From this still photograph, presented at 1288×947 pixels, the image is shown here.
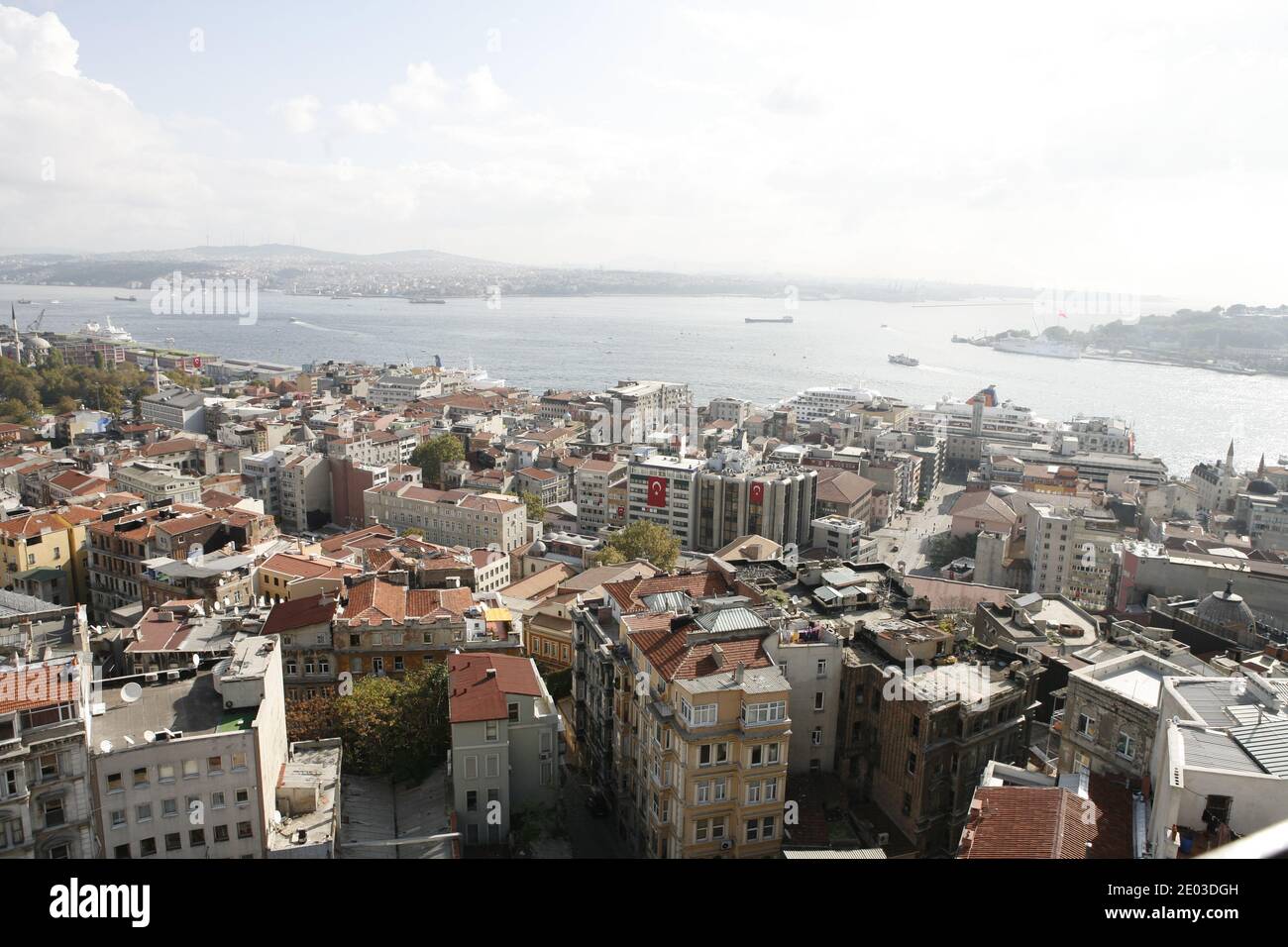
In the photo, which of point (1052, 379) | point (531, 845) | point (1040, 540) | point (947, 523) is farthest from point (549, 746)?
point (1052, 379)

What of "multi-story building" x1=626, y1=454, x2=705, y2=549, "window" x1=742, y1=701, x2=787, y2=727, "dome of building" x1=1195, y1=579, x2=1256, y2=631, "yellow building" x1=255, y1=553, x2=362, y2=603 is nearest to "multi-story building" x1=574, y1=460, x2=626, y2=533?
"multi-story building" x1=626, y1=454, x2=705, y2=549

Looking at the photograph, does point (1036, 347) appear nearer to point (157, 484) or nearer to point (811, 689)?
point (157, 484)

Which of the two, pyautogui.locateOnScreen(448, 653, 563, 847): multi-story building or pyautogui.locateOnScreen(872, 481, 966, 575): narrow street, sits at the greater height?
pyautogui.locateOnScreen(448, 653, 563, 847): multi-story building

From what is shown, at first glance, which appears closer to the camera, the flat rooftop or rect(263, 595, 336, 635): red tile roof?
the flat rooftop

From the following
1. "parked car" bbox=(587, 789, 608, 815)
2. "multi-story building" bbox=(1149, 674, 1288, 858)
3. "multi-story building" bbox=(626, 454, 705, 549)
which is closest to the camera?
"multi-story building" bbox=(1149, 674, 1288, 858)

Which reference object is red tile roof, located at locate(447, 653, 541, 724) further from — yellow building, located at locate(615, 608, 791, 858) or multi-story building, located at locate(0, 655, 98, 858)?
multi-story building, located at locate(0, 655, 98, 858)

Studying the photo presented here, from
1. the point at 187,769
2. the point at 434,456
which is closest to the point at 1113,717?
the point at 187,769
